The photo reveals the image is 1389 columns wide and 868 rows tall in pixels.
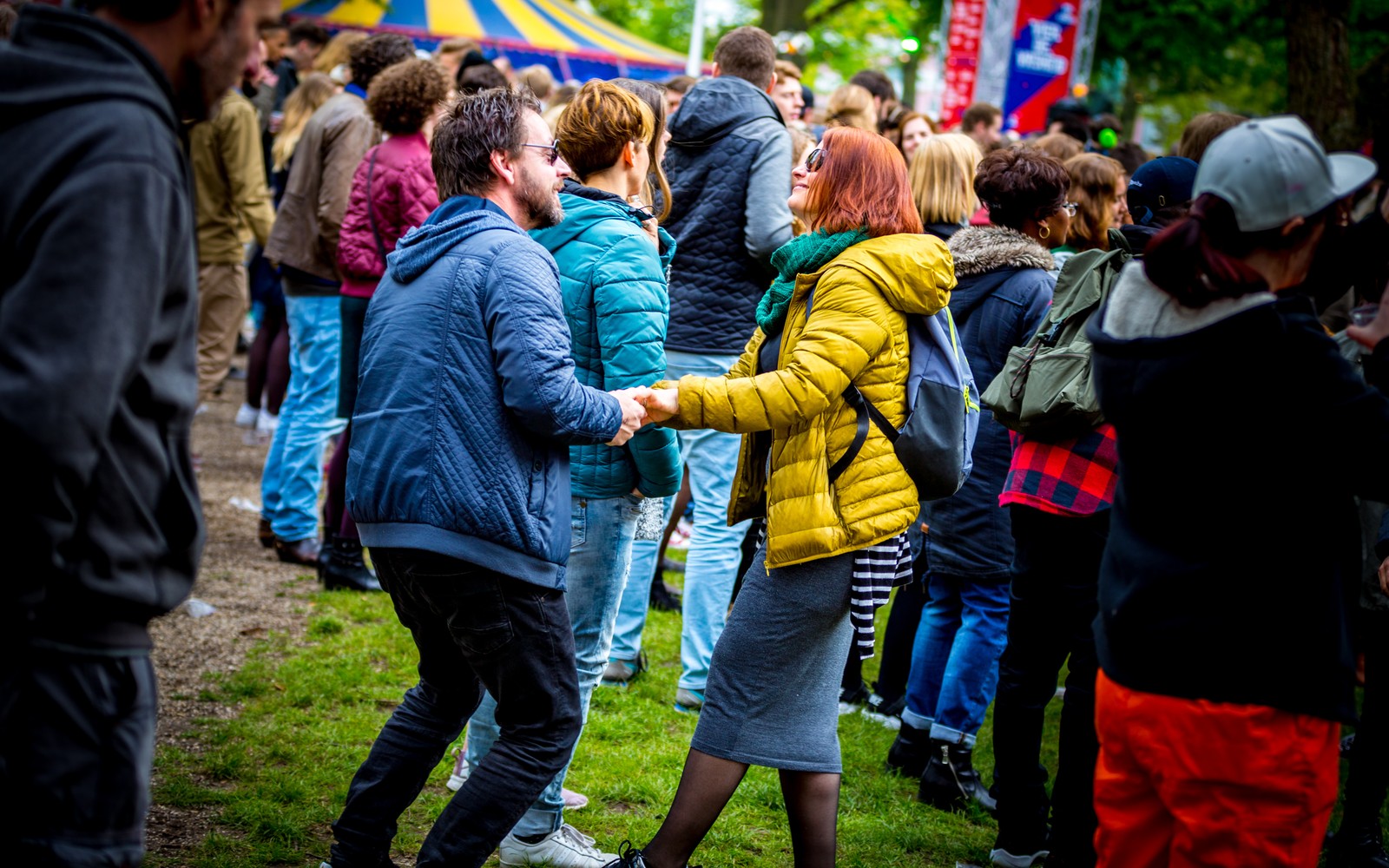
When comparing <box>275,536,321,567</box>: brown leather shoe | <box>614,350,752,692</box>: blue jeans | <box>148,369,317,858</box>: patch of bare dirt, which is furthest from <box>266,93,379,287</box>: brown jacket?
<box>614,350,752,692</box>: blue jeans

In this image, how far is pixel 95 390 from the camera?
174 centimetres

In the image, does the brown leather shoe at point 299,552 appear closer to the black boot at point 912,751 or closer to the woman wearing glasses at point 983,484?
the black boot at point 912,751

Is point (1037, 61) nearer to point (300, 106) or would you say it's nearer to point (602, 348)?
point (300, 106)

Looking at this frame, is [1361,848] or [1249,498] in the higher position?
[1249,498]

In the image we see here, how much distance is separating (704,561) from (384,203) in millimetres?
2367

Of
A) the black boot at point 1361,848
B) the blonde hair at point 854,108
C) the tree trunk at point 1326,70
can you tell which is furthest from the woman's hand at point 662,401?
the tree trunk at point 1326,70

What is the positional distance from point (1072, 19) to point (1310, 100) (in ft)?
24.4

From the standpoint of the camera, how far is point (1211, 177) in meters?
2.43

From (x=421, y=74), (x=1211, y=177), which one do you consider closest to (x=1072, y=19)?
(x=421, y=74)

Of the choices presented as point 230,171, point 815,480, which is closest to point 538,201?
point 815,480

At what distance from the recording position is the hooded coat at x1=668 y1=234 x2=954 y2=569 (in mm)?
3182

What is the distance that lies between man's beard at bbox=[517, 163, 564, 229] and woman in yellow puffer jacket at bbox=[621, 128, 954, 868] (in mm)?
586

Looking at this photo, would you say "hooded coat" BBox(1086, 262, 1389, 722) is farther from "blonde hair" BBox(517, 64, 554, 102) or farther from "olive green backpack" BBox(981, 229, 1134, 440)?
"blonde hair" BBox(517, 64, 554, 102)

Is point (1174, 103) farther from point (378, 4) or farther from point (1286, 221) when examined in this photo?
point (1286, 221)
